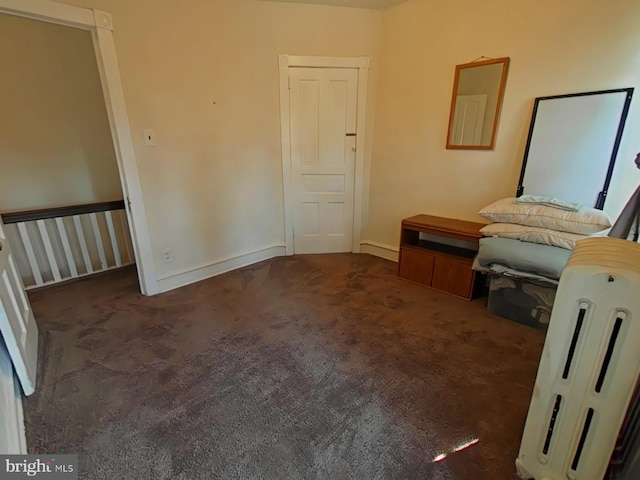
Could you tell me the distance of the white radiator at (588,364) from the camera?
917 mm

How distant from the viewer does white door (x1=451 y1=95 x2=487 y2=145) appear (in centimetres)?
265

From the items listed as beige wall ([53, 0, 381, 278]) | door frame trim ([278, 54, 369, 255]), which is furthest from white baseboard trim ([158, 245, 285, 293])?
door frame trim ([278, 54, 369, 255])

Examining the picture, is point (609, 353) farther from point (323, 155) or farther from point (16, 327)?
point (323, 155)

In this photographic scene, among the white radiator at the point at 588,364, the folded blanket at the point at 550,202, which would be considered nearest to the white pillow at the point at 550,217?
the folded blanket at the point at 550,202

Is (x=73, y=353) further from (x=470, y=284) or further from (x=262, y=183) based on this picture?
(x=470, y=284)

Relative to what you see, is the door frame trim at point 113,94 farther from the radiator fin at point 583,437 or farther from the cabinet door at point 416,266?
the radiator fin at point 583,437

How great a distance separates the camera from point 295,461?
1318mm

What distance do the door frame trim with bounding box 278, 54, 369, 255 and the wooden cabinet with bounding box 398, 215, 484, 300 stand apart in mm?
825

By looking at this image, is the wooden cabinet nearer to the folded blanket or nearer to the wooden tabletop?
the wooden tabletop

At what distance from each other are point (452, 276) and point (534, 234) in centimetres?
74

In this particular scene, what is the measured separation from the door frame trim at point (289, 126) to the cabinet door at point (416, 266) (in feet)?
2.90

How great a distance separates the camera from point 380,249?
12.1 ft

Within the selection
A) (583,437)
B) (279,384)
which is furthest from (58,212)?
(583,437)

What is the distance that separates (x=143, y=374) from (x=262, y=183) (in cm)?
214
